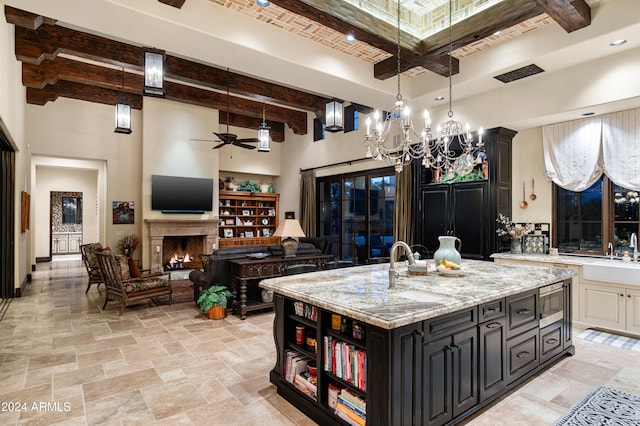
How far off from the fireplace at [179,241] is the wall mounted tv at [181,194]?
348 millimetres

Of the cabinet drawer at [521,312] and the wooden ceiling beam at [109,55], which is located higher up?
the wooden ceiling beam at [109,55]

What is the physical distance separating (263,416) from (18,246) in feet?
20.5

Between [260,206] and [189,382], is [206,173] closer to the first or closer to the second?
[260,206]

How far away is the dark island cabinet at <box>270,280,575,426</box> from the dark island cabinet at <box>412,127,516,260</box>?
239 centimetres

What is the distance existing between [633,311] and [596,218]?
4.72ft

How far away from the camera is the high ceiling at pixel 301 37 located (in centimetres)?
364

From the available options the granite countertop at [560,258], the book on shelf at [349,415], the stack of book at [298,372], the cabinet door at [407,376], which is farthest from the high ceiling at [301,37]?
the book on shelf at [349,415]

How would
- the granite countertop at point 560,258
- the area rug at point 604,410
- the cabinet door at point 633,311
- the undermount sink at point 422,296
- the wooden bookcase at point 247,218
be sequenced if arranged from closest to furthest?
the undermount sink at point 422,296, the area rug at point 604,410, the cabinet door at point 633,311, the granite countertop at point 560,258, the wooden bookcase at point 247,218

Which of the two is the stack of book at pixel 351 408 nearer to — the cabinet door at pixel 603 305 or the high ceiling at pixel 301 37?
the high ceiling at pixel 301 37

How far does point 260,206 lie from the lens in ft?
35.3

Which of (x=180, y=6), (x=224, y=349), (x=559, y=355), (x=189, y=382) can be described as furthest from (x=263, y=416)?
(x=180, y=6)

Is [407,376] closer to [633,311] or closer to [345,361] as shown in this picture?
[345,361]

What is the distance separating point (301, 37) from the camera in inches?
180

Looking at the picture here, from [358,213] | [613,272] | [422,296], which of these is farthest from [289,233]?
[613,272]
